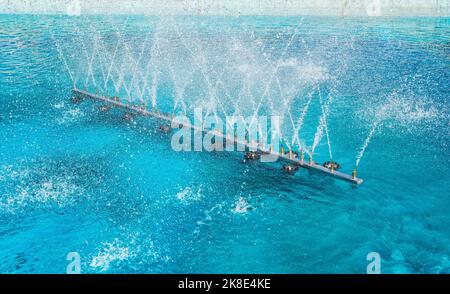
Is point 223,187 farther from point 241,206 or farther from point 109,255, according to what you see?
point 109,255

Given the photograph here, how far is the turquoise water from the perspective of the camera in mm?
32656

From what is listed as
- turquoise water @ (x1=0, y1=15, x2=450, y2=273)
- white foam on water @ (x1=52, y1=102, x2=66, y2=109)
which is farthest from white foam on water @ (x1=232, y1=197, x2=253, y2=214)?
white foam on water @ (x1=52, y1=102, x2=66, y2=109)

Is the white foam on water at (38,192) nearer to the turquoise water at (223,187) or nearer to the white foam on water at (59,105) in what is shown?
the turquoise water at (223,187)

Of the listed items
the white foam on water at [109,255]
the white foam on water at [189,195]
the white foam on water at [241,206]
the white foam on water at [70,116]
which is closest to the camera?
the white foam on water at [109,255]

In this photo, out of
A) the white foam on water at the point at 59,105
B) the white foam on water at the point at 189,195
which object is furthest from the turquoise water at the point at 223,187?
the white foam on water at the point at 59,105

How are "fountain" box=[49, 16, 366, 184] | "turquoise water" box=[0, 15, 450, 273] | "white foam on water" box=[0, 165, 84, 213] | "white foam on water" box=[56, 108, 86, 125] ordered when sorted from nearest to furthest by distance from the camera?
"turquoise water" box=[0, 15, 450, 273]
"white foam on water" box=[0, 165, 84, 213]
"fountain" box=[49, 16, 366, 184]
"white foam on water" box=[56, 108, 86, 125]

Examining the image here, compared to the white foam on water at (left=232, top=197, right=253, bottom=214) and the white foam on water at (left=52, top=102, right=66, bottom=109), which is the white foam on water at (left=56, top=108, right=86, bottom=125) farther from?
the white foam on water at (left=232, top=197, right=253, bottom=214)

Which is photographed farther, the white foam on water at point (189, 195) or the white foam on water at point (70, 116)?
the white foam on water at point (70, 116)

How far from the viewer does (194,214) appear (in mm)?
37688

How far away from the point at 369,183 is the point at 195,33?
140 metres

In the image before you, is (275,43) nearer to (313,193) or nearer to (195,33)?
(195,33)

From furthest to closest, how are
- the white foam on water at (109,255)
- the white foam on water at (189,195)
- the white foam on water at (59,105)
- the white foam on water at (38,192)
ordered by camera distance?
the white foam on water at (59,105) → the white foam on water at (189,195) → the white foam on water at (38,192) → the white foam on water at (109,255)

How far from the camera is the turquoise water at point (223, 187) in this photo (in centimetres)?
3266

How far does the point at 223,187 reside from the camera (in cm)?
4244
